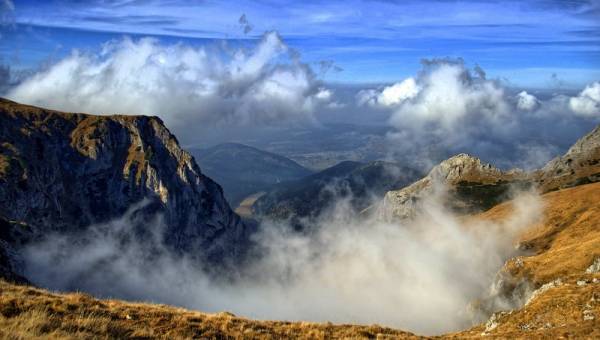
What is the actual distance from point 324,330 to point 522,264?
543 ft

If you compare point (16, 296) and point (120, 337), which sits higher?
point (16, 296)

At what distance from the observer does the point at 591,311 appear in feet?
144

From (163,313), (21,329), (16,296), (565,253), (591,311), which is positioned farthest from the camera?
(565,253)

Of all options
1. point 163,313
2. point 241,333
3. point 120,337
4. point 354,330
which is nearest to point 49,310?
point 120,337

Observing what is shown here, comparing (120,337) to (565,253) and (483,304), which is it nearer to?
(565,253)

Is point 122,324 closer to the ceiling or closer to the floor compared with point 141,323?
closer to the ceiling

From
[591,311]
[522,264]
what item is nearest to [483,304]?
[522,264]

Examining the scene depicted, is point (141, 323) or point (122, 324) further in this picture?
point (141, 323)

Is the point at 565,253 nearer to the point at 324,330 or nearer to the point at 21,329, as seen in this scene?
the point at 324,330

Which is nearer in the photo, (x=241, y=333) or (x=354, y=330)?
(x=241, y=333)

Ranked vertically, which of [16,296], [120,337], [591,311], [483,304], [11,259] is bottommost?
[483,304]

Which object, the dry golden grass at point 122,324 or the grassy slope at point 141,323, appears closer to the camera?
the dry golden grass at point 122,324

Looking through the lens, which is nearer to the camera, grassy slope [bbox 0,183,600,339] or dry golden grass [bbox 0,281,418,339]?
dry golden grass [bbox 0,281,418,339]

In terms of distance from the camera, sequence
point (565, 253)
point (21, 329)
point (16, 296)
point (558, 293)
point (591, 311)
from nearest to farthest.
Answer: point (21, 329) < point (16, 296) < point (591, 311) < point (558, 293) < point (565, 253)
